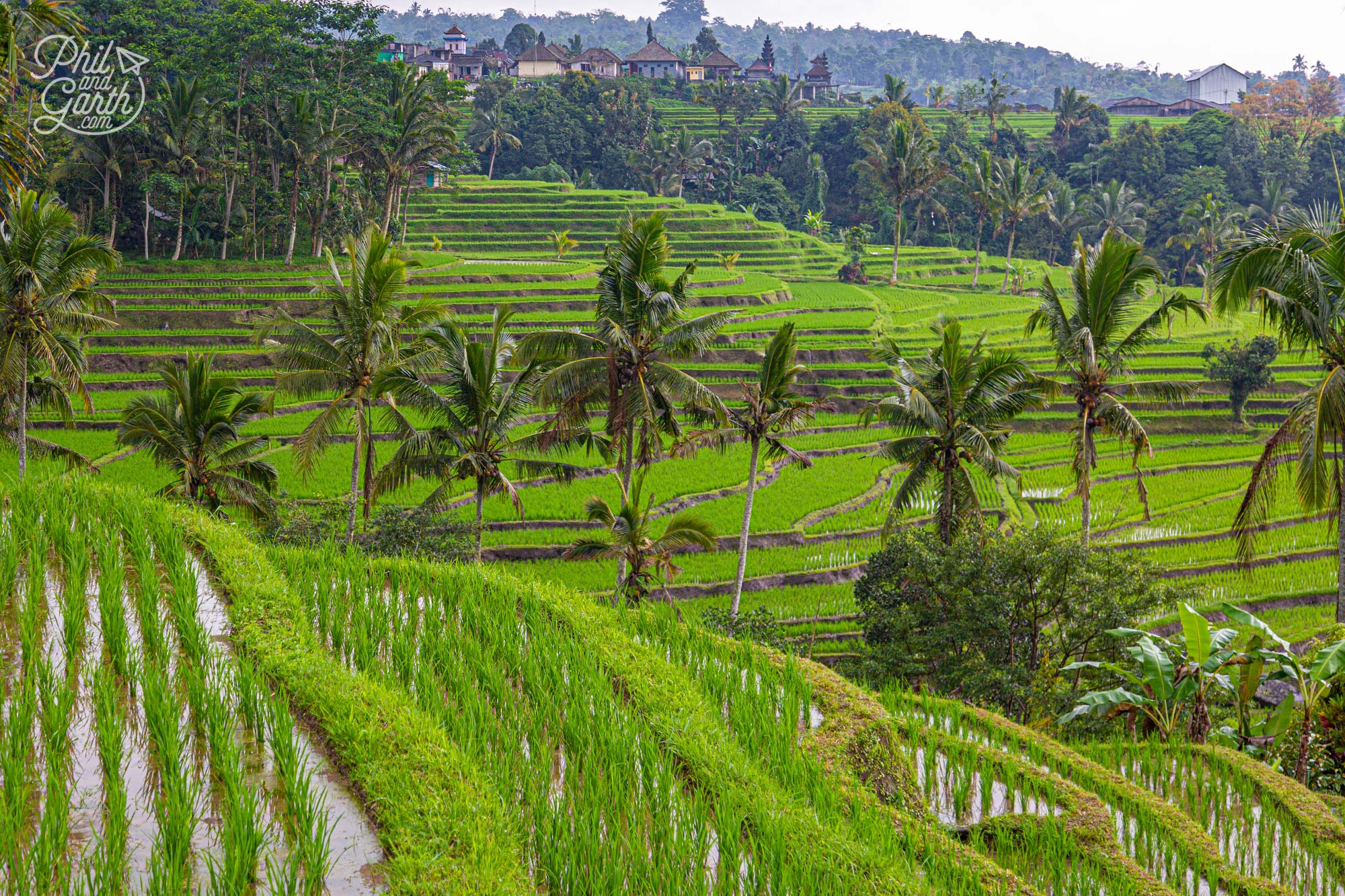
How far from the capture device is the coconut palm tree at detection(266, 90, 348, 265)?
32.8 meters

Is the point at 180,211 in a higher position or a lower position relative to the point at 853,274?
lower

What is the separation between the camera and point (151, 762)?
421 cm

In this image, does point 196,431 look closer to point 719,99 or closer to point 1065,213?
point 1065,213

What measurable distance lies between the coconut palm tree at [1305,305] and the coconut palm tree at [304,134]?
28.3m

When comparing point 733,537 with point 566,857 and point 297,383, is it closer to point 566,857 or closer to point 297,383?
point 297,383

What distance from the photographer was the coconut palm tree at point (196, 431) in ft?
45.4

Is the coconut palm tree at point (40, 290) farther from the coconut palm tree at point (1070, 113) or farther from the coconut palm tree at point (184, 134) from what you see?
the coconut palm tree at point (1070, 113)

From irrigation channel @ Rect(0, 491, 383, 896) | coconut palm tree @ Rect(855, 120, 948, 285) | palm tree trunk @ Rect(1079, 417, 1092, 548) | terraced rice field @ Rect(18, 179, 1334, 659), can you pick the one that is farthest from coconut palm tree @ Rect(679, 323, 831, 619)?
coconut palm tree @ Rect(855, 120, 948, 285)

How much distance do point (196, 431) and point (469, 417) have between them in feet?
12.1

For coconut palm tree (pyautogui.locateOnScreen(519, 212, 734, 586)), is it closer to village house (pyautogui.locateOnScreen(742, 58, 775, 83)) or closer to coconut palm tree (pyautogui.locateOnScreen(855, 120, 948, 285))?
coconut palm tree (pyautogui.locateOnScreen(855, 120, 948, 285))

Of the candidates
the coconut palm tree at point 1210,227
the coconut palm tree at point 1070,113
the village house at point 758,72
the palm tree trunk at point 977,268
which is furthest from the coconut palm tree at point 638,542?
the village house at point 758,72

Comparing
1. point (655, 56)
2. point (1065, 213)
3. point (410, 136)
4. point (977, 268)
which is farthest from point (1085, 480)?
point (655, 56)

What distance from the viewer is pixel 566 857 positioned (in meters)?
3.73

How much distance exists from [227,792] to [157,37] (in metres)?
37.9
